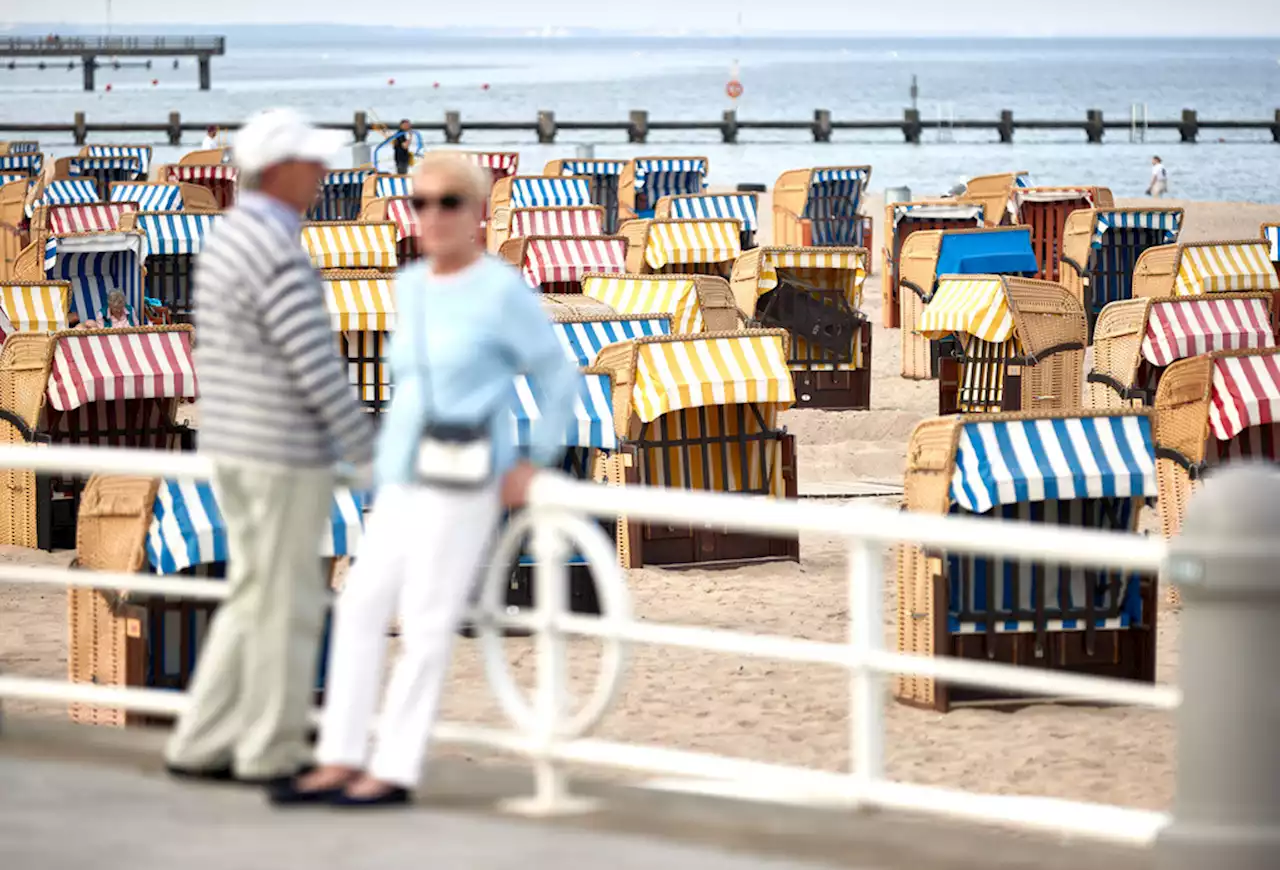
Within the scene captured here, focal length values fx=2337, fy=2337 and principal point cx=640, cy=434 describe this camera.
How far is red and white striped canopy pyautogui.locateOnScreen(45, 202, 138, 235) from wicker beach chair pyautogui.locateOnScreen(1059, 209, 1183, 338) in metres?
9.98

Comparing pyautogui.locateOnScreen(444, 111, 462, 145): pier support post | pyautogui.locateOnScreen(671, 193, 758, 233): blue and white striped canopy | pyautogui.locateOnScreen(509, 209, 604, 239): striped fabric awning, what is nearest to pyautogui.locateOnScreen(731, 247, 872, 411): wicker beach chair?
pyautogui.locateOnScreen(509, 209, 604, 239): striped fabric awning

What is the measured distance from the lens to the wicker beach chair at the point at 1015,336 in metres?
15.6

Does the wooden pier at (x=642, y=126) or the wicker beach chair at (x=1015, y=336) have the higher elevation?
the wooden pier at (x=642, y=126)

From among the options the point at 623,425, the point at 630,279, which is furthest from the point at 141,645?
the point at 630,279

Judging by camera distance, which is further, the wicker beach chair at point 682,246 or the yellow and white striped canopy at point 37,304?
the wicker beach chair at point 682,246

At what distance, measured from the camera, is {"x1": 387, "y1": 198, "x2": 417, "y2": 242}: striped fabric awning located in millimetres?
24516

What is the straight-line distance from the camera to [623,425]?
12.1m

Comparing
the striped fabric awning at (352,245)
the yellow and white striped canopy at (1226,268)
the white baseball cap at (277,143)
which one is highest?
the striped fabric awning at (352,245)

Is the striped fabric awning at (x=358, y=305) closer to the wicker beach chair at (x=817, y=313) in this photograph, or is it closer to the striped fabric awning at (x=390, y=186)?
the wicker beach chair at (x=817, y=313)

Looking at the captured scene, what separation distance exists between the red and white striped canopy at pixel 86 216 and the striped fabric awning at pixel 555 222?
14.7ft

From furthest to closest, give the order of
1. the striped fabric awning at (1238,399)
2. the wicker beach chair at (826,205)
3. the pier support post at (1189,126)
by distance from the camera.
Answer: the pier support post at (1189,126) → the wicker beach chair at (826,205) → the striped fabric awning at (1238,399)

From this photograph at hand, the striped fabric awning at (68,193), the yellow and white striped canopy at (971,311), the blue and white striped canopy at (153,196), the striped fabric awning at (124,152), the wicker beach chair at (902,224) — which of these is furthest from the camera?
the striped fabric awning at (124,152)

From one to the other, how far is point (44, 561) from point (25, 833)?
7539 mm

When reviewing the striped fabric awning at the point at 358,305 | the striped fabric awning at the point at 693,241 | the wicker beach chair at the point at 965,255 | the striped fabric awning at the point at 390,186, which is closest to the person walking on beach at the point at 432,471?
the striped fabric awning at the point at 358,305
